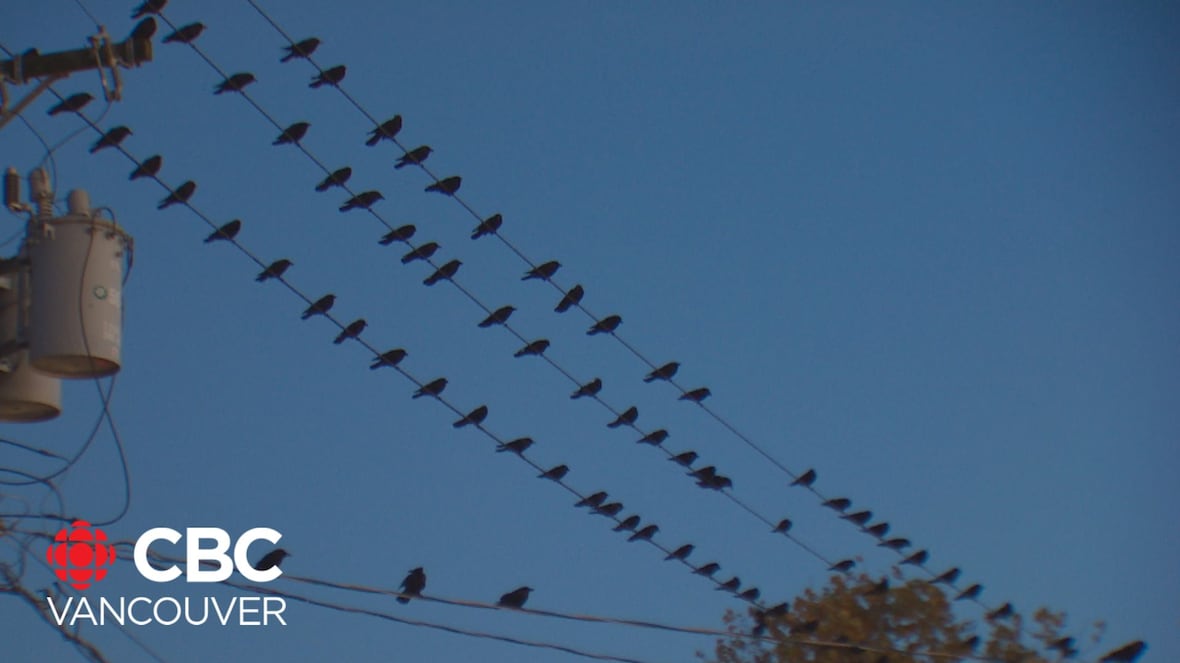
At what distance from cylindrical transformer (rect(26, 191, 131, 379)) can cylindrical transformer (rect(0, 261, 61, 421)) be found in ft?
0.52

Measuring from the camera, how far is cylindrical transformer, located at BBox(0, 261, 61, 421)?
745 cm

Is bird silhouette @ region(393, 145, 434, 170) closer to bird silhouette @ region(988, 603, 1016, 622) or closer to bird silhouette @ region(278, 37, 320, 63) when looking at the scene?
bird silhouette @ region(278, 37, 320, 63)

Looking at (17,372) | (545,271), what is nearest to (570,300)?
(545,271)

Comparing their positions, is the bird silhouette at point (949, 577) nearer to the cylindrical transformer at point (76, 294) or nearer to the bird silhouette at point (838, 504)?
the bird silhouette at point (838, 504)

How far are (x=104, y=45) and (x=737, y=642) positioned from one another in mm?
18424

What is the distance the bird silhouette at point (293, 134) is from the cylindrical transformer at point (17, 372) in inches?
241

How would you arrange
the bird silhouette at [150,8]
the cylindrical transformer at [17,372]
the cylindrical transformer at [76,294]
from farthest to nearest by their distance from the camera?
1. the bird silhouette at [150,8]
2. the cylindrical transformer at [17,372]
3. the cylindrical transformer at [76,294]

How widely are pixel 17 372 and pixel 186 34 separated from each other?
A: 280 inches

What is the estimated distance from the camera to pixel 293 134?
1383cm

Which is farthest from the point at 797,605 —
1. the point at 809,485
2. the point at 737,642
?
the point at 809,485

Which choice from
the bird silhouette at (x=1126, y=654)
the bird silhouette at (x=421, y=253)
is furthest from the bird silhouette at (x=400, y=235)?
the bird silhouette at (x=1126, y=654)

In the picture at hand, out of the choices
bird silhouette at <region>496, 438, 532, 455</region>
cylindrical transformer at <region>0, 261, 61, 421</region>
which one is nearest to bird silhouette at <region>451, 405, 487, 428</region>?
bird silhouette at <region>496, 438, 532, 455</region>

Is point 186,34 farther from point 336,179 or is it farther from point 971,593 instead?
point 971,593

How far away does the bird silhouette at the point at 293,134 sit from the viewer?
13799 mm
